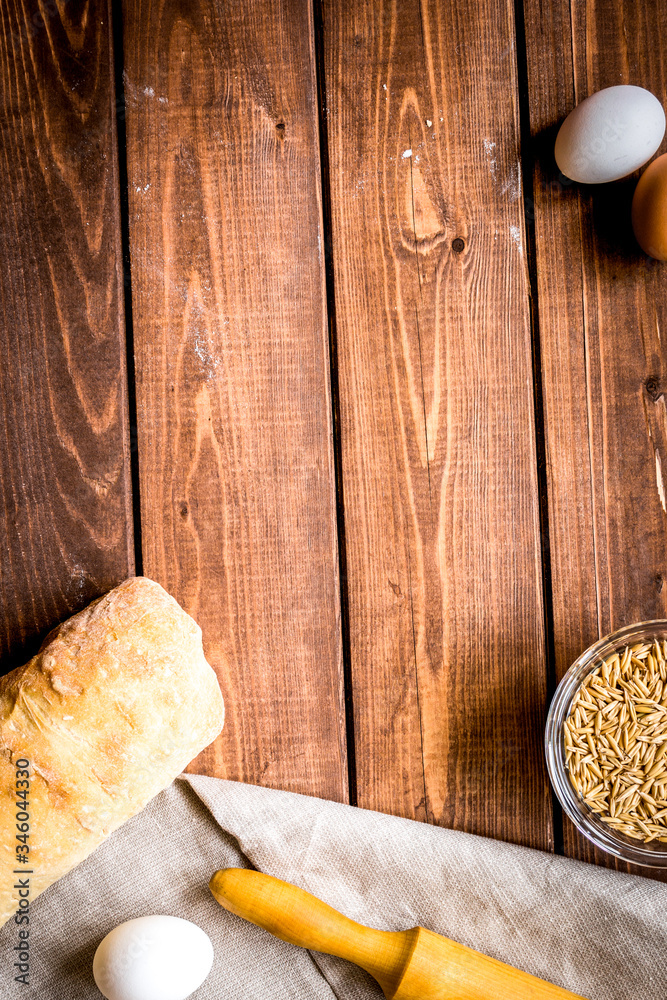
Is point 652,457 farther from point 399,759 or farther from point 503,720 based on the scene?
point 399,759

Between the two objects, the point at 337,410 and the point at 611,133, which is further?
the point at 337,410

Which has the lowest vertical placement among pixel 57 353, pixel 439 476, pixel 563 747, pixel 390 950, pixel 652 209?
pixel 390 950

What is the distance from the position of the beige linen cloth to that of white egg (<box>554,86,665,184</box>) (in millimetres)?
829

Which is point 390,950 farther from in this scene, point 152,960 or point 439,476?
point 439,476

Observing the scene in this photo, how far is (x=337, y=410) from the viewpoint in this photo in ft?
2.84

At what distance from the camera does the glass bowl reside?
0.80 m

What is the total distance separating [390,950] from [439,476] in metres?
0.56

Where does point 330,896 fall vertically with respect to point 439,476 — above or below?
below

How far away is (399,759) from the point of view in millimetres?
860

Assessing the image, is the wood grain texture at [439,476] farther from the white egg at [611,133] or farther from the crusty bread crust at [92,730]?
the crusty bread crust at [92,730]

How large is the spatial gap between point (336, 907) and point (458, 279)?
31.4 inches

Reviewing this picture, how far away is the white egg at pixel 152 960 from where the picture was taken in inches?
28.6

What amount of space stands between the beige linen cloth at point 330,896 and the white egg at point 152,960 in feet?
0.17

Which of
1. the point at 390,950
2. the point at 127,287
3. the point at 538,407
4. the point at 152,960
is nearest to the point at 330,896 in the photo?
the point at 390,950
